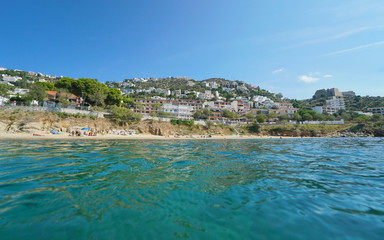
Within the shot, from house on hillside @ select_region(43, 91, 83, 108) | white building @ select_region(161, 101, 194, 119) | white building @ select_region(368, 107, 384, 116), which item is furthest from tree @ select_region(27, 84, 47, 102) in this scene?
white building @ select_region(368, 107, 384, 116)

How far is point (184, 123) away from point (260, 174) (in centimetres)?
4912

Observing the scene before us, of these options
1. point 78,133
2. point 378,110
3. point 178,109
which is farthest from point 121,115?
point 378,110

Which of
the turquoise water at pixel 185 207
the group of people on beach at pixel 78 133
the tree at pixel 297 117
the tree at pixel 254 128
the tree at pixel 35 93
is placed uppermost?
the tree at pixel 35 93

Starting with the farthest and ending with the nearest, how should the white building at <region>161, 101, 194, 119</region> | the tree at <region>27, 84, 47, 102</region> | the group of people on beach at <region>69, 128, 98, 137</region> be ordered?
the white building at <region>161, 101, 194, 119</region> < the tree at <region>27, 84, 47, 102</region> < the group of people on beach at <region>69, 128, 98, 137</region>

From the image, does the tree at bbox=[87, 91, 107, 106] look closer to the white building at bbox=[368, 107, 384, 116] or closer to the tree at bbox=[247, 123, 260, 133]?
the tree at bbox=[247, 123, 260, 133]

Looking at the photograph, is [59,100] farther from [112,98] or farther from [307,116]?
[307,116]

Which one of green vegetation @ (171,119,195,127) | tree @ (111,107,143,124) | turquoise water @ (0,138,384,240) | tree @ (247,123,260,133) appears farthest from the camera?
tree @ (247,123,260,133)

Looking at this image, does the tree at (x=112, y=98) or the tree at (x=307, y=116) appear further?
the tree at (x=307, y=116)

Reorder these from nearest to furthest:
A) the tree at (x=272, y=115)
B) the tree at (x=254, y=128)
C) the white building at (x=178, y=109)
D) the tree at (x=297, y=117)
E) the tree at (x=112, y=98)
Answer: the tree at (x=112, y=98) → the tree at (x=254, y=128) → the tree at (x=297, y=117) → the tree at (x=272, y=115) → the white building at (x=178, y=109)

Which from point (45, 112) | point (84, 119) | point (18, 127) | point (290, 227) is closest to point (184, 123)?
point (84, 119)

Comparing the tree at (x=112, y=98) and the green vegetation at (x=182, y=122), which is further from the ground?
the tree at (x=112, y=98)

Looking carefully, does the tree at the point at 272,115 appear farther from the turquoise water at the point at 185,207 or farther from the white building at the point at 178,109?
the turquoise water at the point at 185,207

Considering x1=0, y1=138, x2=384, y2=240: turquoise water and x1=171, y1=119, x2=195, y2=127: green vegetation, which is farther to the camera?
x1=171, y1=119, x2=195, y2=127: green vegetation

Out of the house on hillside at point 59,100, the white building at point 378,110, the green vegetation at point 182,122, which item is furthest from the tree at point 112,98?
the white building at point 378,110
